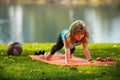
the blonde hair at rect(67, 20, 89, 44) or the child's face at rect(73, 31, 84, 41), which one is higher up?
the blonde hair at rect(67, 20, 89, 44)

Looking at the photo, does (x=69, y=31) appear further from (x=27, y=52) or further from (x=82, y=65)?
(x=27, y=52)

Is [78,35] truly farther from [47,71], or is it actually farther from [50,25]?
[50,25]

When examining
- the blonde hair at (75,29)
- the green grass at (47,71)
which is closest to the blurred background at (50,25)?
the green grass at (47,71)

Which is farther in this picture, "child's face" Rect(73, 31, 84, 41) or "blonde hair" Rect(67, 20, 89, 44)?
"child's face" Rect(73, 31, 84, 41)

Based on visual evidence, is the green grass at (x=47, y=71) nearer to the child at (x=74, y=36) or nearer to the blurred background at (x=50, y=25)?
the child at (x=74, y=36)

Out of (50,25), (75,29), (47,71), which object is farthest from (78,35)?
(50,25)

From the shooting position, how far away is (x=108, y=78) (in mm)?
8883

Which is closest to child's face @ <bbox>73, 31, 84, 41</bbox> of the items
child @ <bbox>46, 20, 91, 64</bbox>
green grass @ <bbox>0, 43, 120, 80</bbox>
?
child @ <bbox>46, 20, 91, 64</bbox>

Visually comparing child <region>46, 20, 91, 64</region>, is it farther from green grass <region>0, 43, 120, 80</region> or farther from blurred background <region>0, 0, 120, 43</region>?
blurred background <region>0, 0, 120, 43</region>

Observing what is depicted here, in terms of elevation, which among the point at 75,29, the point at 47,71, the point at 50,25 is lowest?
the point at 47,71

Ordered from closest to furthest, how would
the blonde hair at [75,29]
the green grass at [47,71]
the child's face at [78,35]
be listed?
the green grass at [47,71], the blonde hair at [75,29], the child's face at [78,35]

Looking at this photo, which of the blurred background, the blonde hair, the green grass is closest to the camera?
the green grass

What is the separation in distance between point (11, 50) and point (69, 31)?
2296 mm

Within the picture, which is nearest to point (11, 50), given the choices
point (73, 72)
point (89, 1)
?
point (73, 72)
